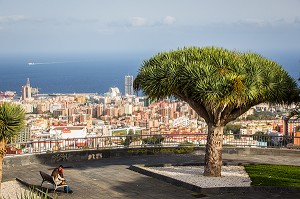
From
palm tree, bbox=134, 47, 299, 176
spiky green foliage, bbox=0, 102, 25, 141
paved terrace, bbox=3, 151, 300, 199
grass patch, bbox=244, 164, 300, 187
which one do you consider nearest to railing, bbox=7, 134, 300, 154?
paved terrace, bbox=3, 151, 300, 199

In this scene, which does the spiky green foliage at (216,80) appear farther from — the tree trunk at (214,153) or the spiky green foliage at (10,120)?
the spiky green foliage at (10,120)

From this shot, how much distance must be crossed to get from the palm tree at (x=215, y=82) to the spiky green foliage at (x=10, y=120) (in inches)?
164

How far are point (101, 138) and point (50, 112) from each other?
34641 mm

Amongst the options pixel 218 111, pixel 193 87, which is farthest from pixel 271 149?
pixel 193 87

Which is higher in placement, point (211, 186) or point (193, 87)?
point (193, 87)

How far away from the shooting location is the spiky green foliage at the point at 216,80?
15680 mm

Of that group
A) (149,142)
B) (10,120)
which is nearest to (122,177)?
(10,120)

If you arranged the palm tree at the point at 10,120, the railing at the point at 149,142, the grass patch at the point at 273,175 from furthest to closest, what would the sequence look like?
the railing at the point at 149,142
the grass patch at the point at 273,175
the palm tree at the point at 10,120

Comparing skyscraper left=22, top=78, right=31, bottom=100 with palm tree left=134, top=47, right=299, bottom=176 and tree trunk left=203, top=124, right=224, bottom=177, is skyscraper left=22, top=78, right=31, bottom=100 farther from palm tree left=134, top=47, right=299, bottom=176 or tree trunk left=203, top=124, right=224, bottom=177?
tree trunk left=203, top=124, right=224, bottom=177

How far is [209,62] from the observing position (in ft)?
54.6

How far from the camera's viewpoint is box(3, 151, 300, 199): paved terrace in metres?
15.4

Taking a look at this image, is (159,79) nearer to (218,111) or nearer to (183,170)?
(218,111)

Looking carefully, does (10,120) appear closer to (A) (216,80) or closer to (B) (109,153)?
(A) (216,80)

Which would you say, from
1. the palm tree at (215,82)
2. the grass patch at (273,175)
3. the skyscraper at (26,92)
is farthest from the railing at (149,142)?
the skyscraper at (26,92)
